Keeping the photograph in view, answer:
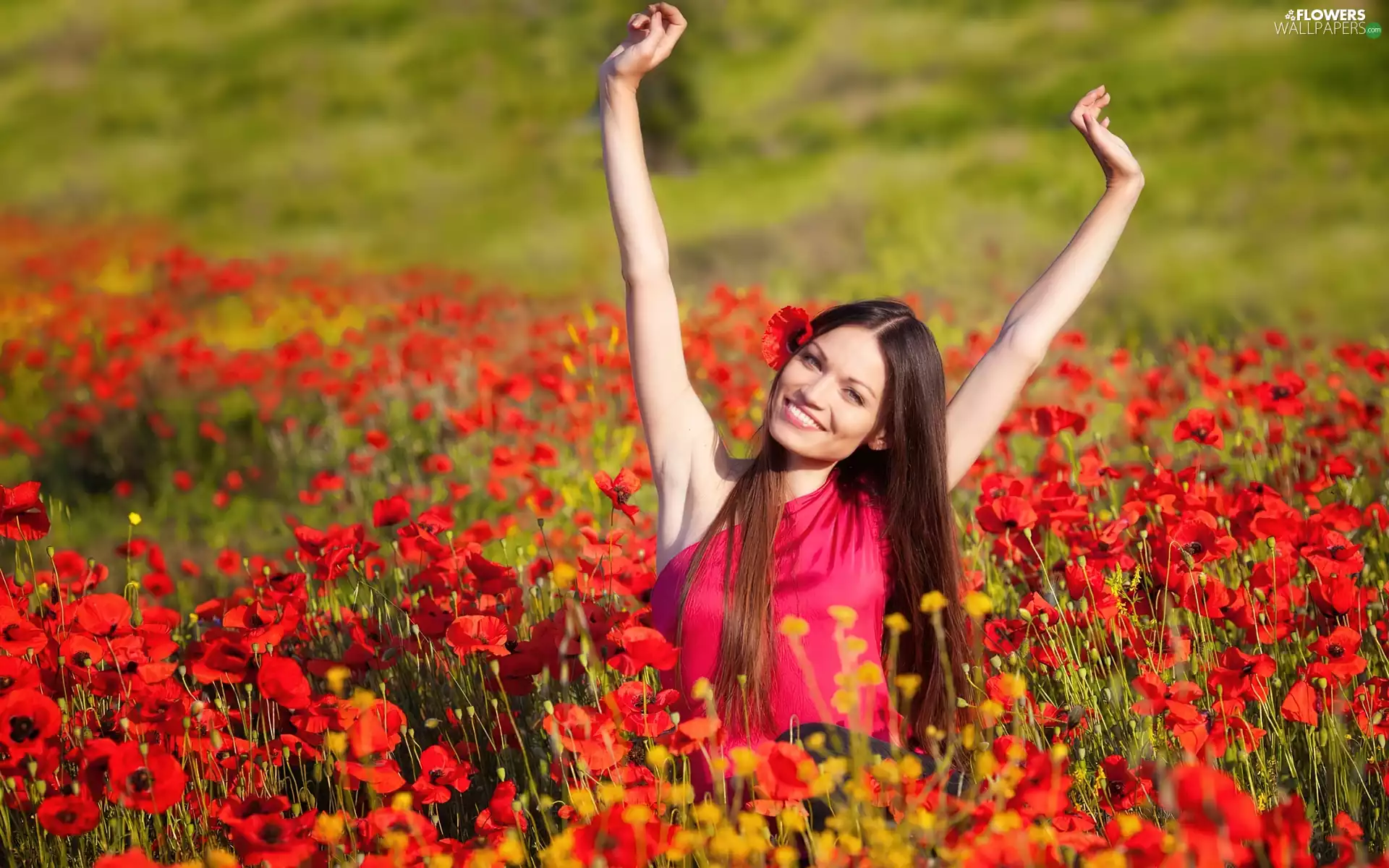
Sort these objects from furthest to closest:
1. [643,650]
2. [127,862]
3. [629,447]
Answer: [629,447] < [643,650] < [127,862]

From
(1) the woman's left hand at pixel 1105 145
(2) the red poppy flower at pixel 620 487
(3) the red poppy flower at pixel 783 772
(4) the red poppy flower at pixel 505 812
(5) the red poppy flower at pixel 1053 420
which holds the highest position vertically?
(1) the woman's left hand at pixel 1105 145

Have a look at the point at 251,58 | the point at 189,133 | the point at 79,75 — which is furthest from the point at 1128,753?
the point at 79,75

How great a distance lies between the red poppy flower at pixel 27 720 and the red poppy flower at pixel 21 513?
49cm

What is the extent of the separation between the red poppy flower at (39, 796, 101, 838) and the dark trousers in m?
0.99

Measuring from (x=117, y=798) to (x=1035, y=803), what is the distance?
1285mm

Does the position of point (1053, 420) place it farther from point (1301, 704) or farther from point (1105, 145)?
point (1301, 704)

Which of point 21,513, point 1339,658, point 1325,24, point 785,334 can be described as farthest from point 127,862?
point 1325,24

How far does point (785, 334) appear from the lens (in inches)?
101

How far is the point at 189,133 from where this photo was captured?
19.1m

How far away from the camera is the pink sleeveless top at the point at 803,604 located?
2.31 m

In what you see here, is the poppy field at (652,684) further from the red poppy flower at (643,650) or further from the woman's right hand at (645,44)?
the woman's right hand at (645,44)

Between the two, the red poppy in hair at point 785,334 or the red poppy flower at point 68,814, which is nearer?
the red poppy flower at point 68,814

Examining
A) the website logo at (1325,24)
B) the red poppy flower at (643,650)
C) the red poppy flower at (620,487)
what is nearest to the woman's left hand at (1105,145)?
the red poppy flower at (620,487)

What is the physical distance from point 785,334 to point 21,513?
1.47 m
